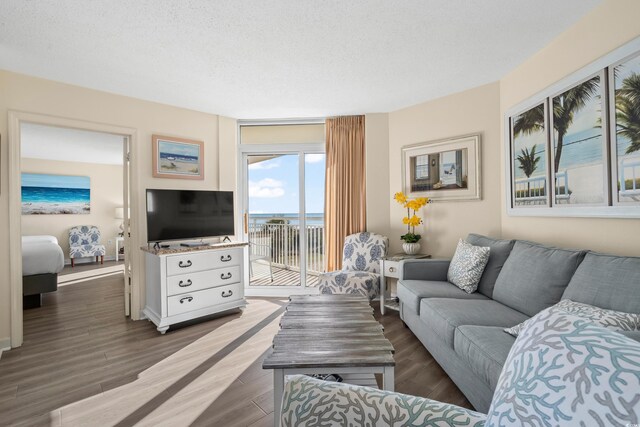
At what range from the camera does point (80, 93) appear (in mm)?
2838

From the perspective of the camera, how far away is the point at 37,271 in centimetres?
359

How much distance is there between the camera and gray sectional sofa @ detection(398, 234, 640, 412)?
141 centimetres

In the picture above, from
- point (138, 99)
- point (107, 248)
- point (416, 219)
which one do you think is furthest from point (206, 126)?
point (107, 248)

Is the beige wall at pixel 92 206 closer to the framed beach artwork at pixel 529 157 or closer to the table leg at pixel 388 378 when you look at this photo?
the table leg at pixel 388 378

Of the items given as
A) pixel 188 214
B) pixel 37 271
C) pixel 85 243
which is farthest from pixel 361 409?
pixel 85 243

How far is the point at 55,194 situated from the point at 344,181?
6.51 metres

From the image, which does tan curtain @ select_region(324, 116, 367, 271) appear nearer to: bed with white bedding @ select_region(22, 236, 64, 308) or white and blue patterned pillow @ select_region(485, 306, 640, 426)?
white and blue patterned pillow @ select_region(485, 306, 640, 426)

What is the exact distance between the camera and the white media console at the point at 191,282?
112 inches

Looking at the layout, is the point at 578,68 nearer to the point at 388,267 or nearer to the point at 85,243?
the point at 388,267

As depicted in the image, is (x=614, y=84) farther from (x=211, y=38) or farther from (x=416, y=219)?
(x=211, y=38)

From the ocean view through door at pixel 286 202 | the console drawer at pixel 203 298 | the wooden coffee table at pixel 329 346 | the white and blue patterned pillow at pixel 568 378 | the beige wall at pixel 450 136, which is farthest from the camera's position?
the ocean view through door at pixel 286 202

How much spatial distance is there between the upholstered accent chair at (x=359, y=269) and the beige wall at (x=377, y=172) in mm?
296

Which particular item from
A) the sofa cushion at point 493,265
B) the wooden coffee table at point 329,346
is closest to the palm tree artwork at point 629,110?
the sofa cushion at point 493,265

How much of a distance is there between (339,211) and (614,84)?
278 cm
